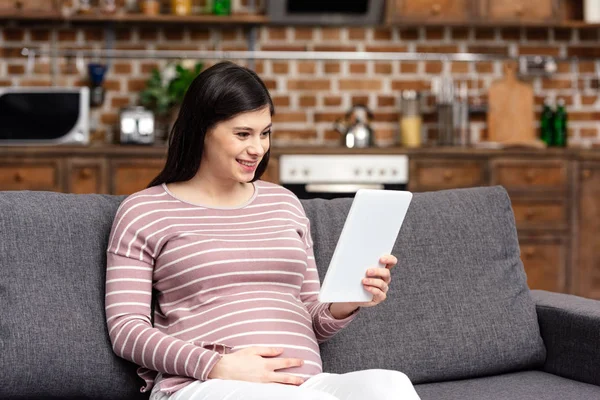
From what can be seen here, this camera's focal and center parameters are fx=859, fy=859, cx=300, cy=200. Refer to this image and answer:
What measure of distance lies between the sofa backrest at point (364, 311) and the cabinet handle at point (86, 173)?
2372mm

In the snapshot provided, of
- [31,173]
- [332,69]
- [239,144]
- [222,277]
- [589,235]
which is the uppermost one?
[332,69]

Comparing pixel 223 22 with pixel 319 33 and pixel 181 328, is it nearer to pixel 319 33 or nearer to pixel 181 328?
pixel 319 33

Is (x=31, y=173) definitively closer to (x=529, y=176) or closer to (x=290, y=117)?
(x=290, y=117)

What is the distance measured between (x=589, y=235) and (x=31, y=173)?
2.82m

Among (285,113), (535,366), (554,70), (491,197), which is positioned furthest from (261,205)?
(554,70)

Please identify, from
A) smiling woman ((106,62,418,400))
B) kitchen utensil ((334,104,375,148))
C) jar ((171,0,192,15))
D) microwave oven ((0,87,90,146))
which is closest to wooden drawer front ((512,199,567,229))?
kitchen utensil ((334,104,375,148))

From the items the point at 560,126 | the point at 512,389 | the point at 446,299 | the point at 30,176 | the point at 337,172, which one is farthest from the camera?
the point at 560,126

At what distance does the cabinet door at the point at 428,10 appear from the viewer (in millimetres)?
4582

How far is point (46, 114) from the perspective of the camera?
4.30m

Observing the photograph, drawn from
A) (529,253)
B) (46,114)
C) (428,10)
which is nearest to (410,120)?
(428,10)

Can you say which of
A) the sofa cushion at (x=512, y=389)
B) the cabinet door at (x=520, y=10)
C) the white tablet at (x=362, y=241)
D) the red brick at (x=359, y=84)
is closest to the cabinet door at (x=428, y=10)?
the cabinet door at (x=520, y=10)

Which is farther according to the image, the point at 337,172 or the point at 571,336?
the point at 337,172

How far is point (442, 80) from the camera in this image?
477 centimetres

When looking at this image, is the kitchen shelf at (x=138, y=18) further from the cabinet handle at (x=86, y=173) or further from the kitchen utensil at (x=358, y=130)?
the cabinet handle at (x=86, y=173)
